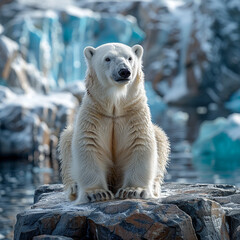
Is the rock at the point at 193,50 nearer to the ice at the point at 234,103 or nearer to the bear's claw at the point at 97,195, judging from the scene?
the ice at the point at 234,103

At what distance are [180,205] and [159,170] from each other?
0.93m

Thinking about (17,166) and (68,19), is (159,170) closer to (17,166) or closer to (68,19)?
(17,166)

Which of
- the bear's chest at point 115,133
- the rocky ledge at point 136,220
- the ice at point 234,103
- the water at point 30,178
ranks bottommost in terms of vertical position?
the ice at point 234,103

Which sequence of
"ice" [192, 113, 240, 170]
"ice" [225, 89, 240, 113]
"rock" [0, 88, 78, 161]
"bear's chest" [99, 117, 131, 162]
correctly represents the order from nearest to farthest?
1. "bear's chest" [99, 117, 131, 162]
2. "rock" [0, 88, 78, 161]
3. "ice" [192, 113, 240, 170]
4. "ice" [225, 89, 240, 113]

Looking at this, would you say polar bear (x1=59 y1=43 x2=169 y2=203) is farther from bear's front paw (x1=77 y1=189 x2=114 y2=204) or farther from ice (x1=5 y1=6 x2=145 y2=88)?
ice (x1=5 y1=6 x2=145 y2=88)

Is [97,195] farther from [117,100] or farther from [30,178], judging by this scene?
[30,178]

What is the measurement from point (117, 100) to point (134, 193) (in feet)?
2.39

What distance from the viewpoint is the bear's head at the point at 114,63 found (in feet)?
14.0

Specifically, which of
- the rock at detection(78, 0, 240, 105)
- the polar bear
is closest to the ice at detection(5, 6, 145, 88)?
the rock at detection(78, 0, 240, 105)

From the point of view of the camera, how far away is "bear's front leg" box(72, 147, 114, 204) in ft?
14.6

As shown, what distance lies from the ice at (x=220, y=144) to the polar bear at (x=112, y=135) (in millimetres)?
13043

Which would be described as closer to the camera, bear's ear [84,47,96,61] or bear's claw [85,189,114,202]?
bear's claw [85,189,114,202]

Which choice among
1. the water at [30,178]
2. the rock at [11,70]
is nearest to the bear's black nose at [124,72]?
the water at [30,178]

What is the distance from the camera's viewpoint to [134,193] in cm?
444
